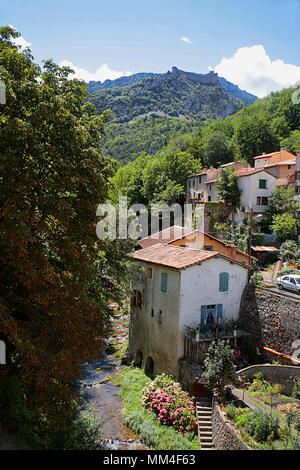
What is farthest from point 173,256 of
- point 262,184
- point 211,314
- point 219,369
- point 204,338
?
point 262,184

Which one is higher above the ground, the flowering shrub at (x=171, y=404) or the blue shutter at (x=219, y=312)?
the blue shutter at (x=219, y=312)

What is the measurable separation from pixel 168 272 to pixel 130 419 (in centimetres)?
829

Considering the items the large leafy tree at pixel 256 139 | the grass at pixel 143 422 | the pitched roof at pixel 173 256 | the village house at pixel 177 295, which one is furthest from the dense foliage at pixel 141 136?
the grass at pixel 143 422

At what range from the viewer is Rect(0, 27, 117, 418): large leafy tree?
34.4 feet

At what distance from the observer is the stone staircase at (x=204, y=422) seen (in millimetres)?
15344

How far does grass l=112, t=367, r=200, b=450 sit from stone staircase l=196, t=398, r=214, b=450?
1.04 feet

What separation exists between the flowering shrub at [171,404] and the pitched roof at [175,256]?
6.65 meters

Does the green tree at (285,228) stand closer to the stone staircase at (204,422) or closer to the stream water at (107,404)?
the stream water at (107,404)

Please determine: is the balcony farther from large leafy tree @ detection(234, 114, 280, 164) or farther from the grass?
large leafy tree @ detection(234, 114, 280, 164)

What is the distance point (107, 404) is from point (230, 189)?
33.3 meters

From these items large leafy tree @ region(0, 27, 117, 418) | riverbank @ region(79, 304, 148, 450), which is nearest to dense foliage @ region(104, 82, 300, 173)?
riverbank @ region(79, 304, 148, 450)

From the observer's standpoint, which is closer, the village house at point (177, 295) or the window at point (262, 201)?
the village house at point (177, 295)

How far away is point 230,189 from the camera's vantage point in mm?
46188
